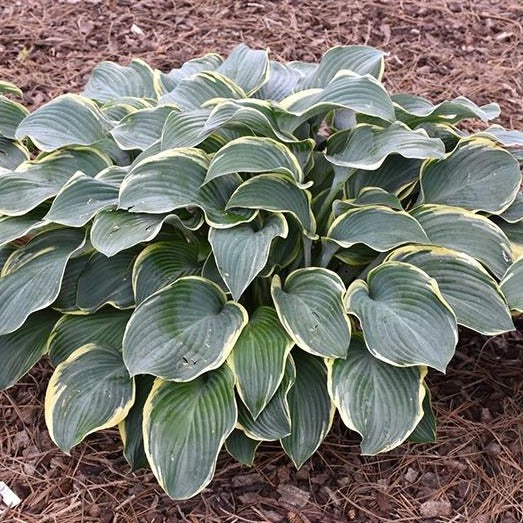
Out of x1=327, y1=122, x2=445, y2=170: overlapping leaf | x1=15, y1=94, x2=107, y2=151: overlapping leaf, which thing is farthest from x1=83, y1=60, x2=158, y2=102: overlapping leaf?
x1=327, y1=122, x2=445, y2=170: overlapping leaf

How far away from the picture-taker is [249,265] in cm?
174

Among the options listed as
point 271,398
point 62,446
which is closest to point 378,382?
point 271,398

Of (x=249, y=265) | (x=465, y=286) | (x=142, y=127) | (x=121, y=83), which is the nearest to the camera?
(x=249, y=265)

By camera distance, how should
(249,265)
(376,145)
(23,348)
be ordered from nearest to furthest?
(249,265) → (376,145) → (23,348)

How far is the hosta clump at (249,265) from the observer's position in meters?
1.76

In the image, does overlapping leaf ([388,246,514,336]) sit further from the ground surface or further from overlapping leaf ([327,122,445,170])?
the ground surface

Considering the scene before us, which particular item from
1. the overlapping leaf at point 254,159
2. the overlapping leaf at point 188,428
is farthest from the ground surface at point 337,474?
the overlapping leaf at point 254,159

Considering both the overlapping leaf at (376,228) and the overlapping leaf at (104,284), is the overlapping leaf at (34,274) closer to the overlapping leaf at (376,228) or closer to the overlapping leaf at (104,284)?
the overlapping leaf at (104,284)

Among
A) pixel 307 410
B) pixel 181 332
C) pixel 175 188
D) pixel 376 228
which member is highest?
pixel 175 188

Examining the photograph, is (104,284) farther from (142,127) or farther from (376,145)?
(376,145)

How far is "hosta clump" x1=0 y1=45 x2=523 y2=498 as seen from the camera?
1757 millimetres

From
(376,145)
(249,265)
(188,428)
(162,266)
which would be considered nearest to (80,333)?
(162,266)

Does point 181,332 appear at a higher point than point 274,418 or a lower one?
higher

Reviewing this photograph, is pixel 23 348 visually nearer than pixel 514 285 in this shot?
No
